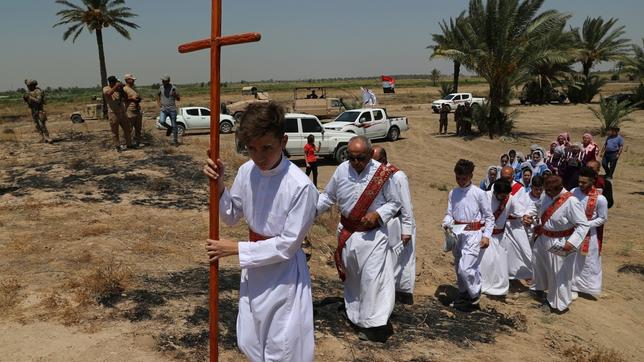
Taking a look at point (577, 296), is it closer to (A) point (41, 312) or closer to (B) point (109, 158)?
(A) point (41, 312)

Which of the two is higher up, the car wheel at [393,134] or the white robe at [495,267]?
the car wheel at [393,134]

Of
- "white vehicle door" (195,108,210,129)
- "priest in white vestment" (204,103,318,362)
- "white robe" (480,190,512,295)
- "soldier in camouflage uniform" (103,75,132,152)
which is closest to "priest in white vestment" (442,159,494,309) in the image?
"white robe" (480,190,512,295)

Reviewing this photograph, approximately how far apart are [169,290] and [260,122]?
3.29 metres

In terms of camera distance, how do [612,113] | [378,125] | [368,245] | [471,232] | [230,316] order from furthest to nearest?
1. [378,125]
2. [612,113]
3. [471,232]
4. [368,245]
5. [230,316]

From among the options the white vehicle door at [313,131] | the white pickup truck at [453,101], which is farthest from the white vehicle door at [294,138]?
the white pickup truck at [453,101]

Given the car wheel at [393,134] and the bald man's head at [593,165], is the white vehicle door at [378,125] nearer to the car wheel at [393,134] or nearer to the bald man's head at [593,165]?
the car wheel at [393,134]

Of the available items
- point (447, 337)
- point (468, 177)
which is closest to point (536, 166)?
point (468, 177)

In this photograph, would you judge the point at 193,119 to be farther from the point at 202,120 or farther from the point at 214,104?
the point at 214,104

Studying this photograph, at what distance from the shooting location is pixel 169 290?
16.8 ft

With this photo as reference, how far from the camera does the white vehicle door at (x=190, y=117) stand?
22.4 m

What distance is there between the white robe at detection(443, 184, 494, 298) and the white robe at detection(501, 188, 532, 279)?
4.15 feet

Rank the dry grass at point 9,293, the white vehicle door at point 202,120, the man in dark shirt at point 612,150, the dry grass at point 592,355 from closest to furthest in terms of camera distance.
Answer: the dry grass at point 9,293 → the dry grass at point 592,355 → the man in dark shirt at point 612,150 → the white vehicle door at point 202,120

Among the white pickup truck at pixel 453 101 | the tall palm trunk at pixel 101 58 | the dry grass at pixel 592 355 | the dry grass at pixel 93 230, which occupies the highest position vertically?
the tall palm trunk at pixel 101 58

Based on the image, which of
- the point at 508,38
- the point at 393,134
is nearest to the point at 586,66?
the point at 508,38
